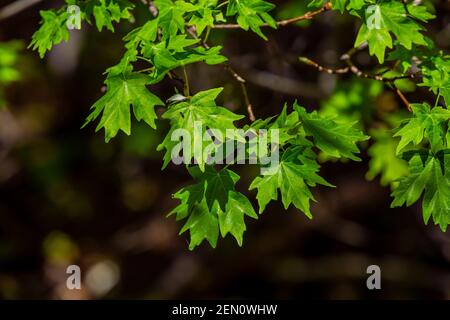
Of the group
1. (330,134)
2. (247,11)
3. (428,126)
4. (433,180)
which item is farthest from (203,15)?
(433,180)

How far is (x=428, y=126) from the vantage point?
161 cm

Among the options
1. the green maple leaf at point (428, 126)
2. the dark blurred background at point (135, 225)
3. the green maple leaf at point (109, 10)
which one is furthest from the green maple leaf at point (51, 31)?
the dark blurred background at point (135, 225)

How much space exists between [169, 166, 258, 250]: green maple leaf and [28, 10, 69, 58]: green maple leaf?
67cm

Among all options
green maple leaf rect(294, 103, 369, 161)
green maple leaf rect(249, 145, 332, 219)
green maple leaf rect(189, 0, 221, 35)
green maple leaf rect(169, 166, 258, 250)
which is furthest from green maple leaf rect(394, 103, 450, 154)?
green maple leaf rect(189, 0, 221, 35)

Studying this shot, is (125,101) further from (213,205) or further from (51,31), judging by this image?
(51,31)

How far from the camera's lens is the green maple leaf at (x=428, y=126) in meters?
1.60

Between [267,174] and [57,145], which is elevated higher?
[57,145]

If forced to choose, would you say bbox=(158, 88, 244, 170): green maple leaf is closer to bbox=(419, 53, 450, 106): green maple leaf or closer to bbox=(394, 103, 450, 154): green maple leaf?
bbox=(394, 103, 450, 154): green maple leaf
